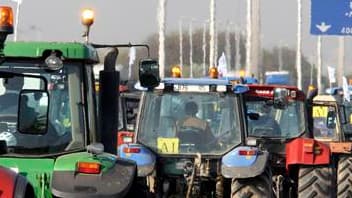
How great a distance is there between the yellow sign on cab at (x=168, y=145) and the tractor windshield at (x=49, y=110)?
4.55 m

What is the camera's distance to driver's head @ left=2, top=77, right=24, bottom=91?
21.3ft

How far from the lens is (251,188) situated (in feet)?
33.5

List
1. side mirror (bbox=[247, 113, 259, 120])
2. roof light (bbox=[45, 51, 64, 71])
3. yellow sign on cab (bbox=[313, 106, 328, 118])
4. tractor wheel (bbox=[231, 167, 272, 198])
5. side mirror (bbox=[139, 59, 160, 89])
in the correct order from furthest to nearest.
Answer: yellow sign on cab (bbox=[313, 106, 328, 118]) → side mirror (bbox=[247, 113, 259, 120]) → tractor wheel (bbox=[231, 167, 272, 198]) → side mirror (bbox=[139, 59, 160, 89]) → roof light (bbox=[45, 51, 64, 71])

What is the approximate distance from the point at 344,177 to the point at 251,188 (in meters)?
3.33

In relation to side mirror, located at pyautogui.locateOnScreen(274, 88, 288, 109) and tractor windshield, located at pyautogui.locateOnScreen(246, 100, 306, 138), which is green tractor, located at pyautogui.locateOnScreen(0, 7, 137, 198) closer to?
side mirror, located at pyautogui.locateOnScreen(274, 88, 288, 109)

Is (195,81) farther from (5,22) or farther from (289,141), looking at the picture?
(5,22)

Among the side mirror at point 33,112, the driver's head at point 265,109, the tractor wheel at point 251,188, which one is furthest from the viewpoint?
the driver's head at point 265,109

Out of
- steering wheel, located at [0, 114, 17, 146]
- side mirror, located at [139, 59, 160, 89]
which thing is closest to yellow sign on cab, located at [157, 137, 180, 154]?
side mirror, located at [139, 59, 160, 89]

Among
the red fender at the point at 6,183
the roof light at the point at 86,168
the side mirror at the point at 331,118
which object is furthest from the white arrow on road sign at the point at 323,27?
the red fender at the point at 6,183

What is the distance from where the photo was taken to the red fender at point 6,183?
4777 mm

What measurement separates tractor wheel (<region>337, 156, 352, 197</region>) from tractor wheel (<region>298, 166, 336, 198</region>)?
1.09 m

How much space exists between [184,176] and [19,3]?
6.12 meters

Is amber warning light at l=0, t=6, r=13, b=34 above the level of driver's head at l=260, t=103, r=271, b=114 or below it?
above

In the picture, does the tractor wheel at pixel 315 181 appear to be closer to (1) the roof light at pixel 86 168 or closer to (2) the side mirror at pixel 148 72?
(2) the side mirror at pixel 148 72
